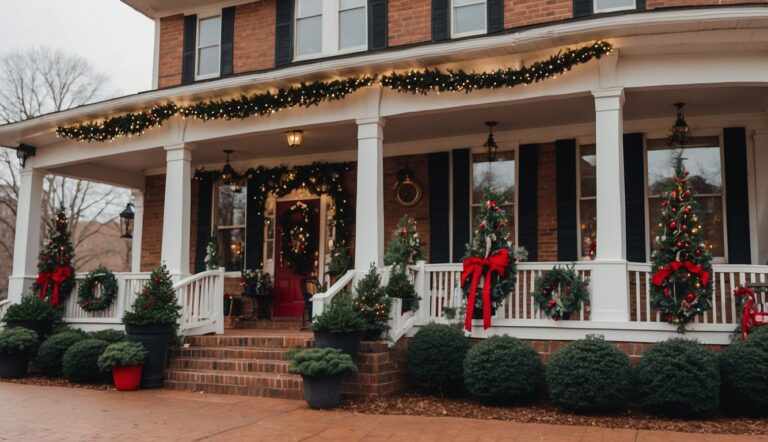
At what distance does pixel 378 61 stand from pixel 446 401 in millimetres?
4379

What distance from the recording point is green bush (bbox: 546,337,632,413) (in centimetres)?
718

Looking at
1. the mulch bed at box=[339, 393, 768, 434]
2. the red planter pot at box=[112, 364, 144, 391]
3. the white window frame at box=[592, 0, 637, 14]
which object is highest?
the white window frame at box=[592, 0, 637, 14]

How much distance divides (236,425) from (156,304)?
3.30 metres

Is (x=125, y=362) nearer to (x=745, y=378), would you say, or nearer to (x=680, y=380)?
(x=680, y=380)

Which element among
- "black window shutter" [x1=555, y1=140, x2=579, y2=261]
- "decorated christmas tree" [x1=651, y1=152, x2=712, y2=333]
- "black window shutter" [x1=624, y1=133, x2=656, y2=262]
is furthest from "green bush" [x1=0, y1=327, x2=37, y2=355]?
"black window shutter" [x1=624, y1=133, x2=656, y2=262]

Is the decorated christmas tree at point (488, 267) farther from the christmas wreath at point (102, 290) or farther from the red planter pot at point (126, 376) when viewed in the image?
the christmas wreath at point (102, 290)

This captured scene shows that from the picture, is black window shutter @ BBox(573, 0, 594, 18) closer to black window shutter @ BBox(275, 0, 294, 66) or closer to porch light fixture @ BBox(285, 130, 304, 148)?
porch light fixture @ BBox(285, 130, 304, 148)

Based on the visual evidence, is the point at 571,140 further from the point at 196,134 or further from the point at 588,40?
the point at 196,134

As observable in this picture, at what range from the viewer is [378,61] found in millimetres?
9211

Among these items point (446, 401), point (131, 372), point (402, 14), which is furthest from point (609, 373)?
point (402, 14)

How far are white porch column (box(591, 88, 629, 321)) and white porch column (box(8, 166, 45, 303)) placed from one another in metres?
9.64

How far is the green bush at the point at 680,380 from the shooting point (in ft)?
22.7

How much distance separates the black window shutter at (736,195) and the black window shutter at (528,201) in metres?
2.64

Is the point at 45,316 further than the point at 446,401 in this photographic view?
Yes
